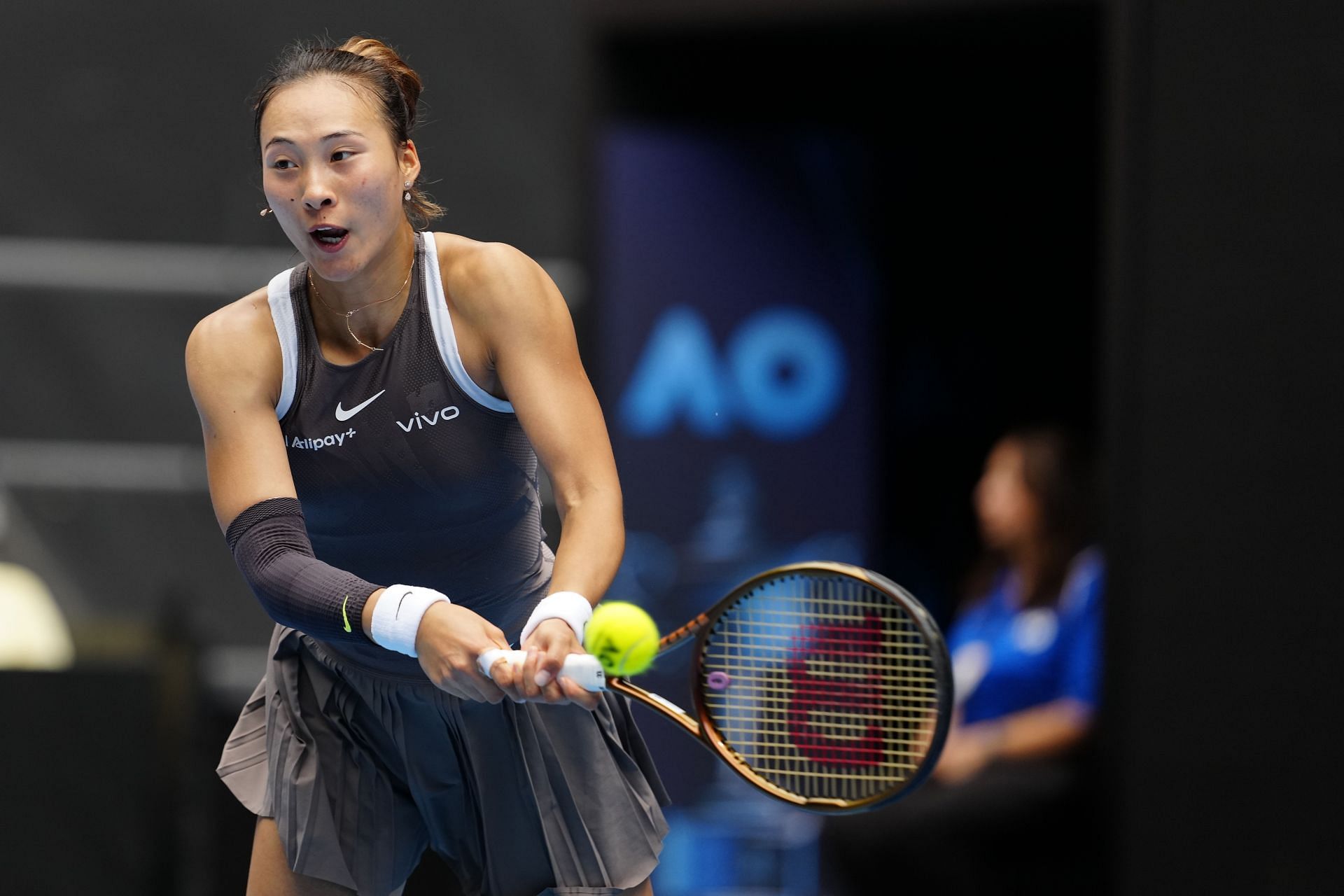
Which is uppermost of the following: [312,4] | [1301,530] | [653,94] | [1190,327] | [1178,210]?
[312,4]

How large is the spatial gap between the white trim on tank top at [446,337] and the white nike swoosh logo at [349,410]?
0.30 ft

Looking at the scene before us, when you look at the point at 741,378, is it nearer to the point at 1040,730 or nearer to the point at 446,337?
the point at 1040,730

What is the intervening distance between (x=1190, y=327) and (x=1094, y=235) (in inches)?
45.9

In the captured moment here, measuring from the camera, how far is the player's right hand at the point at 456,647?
1.99 m

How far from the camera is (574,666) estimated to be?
6.57 ft

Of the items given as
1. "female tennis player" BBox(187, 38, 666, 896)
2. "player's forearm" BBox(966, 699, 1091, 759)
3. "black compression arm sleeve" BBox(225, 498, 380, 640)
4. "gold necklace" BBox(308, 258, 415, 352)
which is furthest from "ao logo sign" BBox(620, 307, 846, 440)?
"black compression arm sleeve" BBox(225, 498, 380, 640)

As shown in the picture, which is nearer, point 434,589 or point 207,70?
point 434,589

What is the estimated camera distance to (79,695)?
418 centimetres

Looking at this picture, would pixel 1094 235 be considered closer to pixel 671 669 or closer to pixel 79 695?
pixel 671 669

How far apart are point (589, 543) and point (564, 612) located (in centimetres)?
10

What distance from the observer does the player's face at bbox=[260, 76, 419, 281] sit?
2072 millimetres

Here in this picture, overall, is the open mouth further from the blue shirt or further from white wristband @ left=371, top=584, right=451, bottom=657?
the blue shirt

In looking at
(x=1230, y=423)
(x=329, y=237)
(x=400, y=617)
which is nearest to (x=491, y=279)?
(x=329, y=237)

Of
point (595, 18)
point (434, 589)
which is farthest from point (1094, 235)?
point (434, 589)
